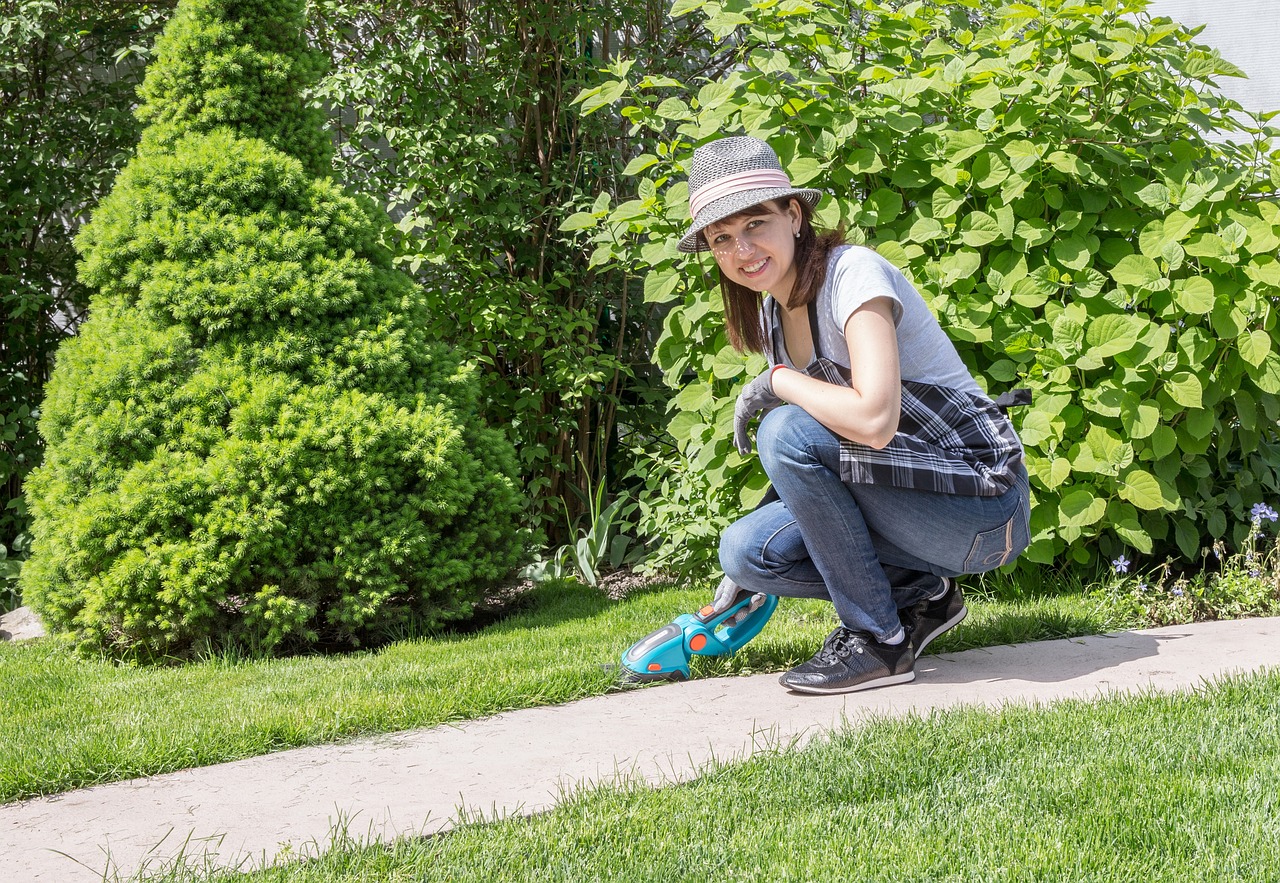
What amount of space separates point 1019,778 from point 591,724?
1059mm

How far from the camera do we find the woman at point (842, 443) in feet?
9.37

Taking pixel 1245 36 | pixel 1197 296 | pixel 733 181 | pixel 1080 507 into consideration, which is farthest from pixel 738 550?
pixel 1245 36

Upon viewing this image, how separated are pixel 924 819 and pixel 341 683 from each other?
1.87m

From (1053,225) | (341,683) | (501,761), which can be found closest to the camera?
(501,761)

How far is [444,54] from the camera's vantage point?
5.69 metres

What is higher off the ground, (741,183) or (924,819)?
(741,183)

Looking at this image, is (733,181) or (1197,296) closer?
(733,181)

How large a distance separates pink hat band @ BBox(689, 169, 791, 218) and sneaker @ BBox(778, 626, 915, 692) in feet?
4.00

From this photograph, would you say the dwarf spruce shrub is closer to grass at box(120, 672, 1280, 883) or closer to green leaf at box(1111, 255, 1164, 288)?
grass at box(120, 672, 1280, 883)

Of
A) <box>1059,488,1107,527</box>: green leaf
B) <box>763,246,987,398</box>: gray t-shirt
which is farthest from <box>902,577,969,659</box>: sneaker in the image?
<box>1059,488,1107,527</box>: green leaf

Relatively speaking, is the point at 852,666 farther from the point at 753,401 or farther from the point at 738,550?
the point at 753,401

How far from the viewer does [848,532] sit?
9.70 ft

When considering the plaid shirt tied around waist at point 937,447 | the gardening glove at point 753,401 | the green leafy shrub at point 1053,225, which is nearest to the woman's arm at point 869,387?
the plaid shirt tied around waist at point 937,447

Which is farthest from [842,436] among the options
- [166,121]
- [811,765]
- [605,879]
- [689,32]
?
[689,32]
